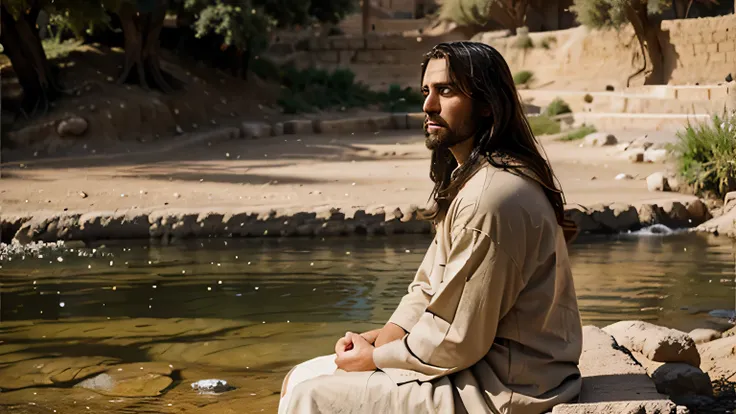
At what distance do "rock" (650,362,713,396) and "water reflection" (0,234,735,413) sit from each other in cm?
176

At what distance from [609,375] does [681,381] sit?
2.90ft

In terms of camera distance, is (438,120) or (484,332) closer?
(484,332)

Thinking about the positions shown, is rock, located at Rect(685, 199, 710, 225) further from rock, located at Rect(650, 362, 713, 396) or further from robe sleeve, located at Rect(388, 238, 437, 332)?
robe sleeve, located at Rect(388, 238, 437, 332)

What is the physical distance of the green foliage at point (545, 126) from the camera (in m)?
21.0

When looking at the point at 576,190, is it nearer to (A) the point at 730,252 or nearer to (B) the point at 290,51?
(A) the point at 730,252

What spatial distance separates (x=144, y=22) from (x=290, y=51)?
691 inches

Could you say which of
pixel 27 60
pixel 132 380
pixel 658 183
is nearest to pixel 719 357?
pixel 132 380

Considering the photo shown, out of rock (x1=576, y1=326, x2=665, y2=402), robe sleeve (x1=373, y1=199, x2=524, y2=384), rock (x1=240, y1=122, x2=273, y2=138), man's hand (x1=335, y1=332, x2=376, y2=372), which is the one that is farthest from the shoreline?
rock (x1=240, y1=122, x2=273, y2=138)

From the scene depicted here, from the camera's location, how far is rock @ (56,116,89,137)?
1906cm

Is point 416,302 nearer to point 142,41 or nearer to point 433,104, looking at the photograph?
point 433,104

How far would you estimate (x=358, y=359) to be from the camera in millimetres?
2906

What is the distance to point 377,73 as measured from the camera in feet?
127

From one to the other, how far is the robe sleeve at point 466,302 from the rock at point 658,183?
32.8 feet

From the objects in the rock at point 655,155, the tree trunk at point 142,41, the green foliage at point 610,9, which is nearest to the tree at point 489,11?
the green foliage at point 610,9
